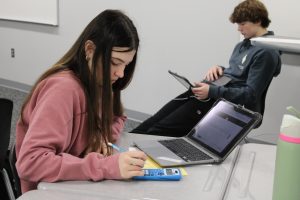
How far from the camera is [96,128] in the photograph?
132 centimetres

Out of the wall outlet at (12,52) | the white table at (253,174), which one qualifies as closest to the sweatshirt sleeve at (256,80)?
the white table at (253,174)

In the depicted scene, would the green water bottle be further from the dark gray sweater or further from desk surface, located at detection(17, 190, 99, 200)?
the dark gray sweater

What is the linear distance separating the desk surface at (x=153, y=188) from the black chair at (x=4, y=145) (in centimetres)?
53

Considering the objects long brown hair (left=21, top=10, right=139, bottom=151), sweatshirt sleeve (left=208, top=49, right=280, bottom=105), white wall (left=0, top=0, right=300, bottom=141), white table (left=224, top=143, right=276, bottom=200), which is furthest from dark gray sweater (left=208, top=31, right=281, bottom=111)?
long brown hair (left=21, top=10, right=139, bottom=151)

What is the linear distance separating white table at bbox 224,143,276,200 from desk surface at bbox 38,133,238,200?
1.3 inches

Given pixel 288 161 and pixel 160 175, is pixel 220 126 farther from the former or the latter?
pixel 288 161

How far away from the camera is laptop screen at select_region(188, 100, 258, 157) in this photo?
53.1 inches

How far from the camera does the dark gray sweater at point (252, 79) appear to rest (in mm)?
2387

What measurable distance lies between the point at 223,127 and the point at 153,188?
0.41 m

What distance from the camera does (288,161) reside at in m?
0.94

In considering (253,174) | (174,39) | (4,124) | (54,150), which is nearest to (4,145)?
(4,124)

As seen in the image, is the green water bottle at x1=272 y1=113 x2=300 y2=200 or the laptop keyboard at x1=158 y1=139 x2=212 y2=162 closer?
the green water bottle at x1=272 y1=113 x2=300 y2=200

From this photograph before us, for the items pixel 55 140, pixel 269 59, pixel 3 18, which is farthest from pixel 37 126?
pixel 3 18

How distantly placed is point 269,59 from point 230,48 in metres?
0.87
